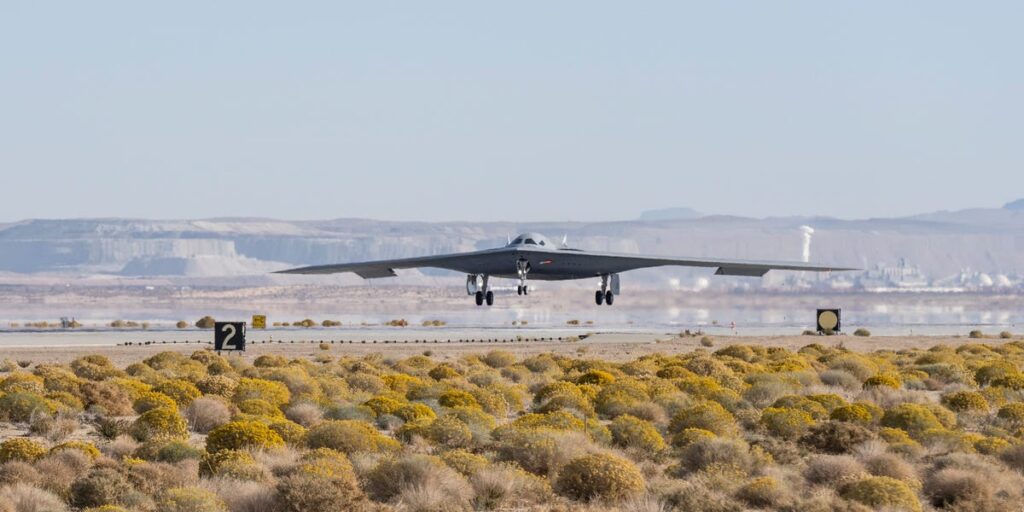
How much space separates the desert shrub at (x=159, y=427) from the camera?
84.5 feet

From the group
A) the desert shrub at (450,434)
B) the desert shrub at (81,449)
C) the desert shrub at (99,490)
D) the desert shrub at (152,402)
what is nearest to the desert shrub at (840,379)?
the desert shrub at (450,434)

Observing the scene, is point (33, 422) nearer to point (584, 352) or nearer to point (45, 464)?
point (45, 464)

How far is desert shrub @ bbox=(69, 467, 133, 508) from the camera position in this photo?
61.4ft

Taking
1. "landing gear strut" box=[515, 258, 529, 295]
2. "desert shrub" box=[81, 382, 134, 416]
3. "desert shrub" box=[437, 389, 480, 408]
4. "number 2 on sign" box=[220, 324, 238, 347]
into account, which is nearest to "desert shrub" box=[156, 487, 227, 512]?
"desert shrub" box=[81, 382, 134, 416]

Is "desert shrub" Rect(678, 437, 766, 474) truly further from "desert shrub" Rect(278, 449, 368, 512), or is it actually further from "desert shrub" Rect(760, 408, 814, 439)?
"desert shrub" Rect(278, 449, 368, 512)

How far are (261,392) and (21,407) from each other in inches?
207

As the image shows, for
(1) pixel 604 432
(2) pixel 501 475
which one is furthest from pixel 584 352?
(2) pixel 501 475

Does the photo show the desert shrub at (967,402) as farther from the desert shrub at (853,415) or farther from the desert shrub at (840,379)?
the desert shrub at (840,379)

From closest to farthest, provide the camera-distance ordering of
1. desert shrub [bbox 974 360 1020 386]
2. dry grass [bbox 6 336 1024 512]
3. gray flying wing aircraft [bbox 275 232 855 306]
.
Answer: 1. dry grass [bbox 6 336 1024 512]
2. desert shrub [bbox 974 360 1020 386]
3. gray flying wing aircraft [bbox 275 232 855 306]

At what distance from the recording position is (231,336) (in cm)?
5381

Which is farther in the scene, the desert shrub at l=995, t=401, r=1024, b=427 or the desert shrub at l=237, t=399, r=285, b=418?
the desert shrub at l=237, t=399, r=285, b=418

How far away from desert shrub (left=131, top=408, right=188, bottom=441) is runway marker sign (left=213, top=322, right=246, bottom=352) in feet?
88.6

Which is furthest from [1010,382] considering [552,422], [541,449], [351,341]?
[351,341]

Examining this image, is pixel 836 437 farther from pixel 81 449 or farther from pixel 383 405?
pixel 81 449
